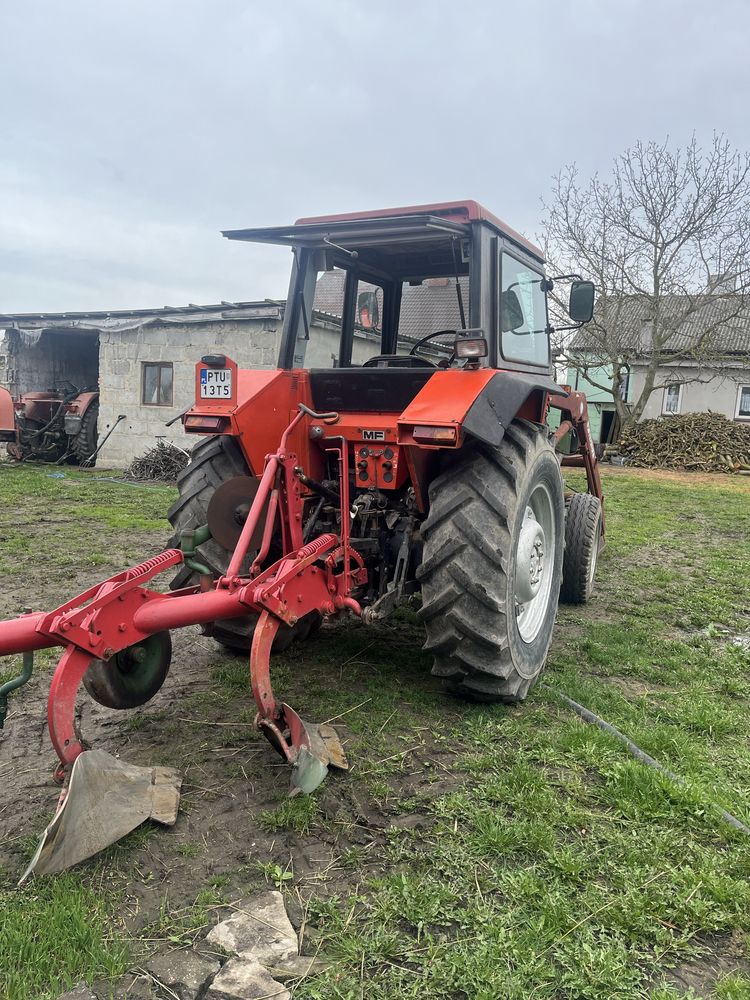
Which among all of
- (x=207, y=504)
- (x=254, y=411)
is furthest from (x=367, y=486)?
(x=207, y=504)

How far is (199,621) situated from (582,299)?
9.98 feet

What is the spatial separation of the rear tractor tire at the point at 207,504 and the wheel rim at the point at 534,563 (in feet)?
3.35

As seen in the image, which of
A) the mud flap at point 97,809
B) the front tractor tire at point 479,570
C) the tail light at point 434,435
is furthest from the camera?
the front tractor tire at point 479,570

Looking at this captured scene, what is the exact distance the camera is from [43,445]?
48.3 ft

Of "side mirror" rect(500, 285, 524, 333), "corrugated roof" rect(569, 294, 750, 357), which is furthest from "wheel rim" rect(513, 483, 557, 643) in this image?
"corrugated roof" rect(569, 294, 750, 357)

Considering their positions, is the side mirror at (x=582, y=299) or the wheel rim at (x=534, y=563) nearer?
the wheel rim at (x=534, y=563)

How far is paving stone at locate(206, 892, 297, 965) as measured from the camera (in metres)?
1.87

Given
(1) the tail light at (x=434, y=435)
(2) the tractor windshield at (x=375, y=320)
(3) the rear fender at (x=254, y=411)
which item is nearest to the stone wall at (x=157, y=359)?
(2) the tractor windshield at (x=375, y=320)

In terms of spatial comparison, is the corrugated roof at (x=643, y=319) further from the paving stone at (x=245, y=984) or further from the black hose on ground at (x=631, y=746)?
the paving stone at (x=245, y=984)

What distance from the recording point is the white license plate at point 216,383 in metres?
3.53

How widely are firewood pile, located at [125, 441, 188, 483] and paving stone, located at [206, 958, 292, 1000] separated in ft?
36.8

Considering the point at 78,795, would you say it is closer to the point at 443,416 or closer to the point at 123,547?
the point at 443,416

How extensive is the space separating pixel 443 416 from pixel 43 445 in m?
13.7

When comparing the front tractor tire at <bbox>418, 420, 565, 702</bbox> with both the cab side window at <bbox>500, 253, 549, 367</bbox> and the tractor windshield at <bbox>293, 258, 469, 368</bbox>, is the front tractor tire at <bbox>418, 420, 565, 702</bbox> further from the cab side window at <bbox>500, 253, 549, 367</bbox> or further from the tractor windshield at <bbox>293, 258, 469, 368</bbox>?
the tractor windshield at <bbox>293, 258, 469, 368</bbox>
